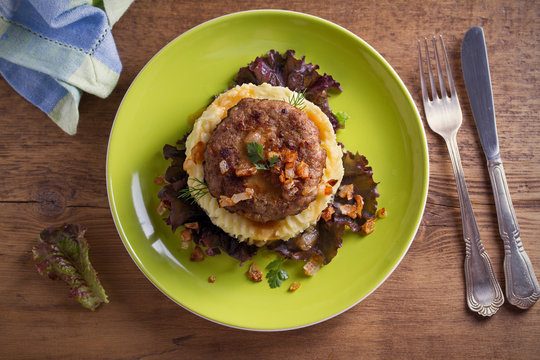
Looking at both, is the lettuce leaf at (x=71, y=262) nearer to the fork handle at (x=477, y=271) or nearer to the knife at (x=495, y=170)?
the fork handle at (x=477, y=271)

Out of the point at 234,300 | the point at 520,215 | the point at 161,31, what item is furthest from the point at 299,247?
the point at 161,31

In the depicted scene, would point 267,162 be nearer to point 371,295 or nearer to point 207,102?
point 207,102

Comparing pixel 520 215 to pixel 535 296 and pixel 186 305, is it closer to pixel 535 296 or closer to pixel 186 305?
pixel 535 296

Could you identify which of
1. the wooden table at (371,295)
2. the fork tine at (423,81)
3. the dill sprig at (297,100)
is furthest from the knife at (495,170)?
the dill sprig at (297,100)

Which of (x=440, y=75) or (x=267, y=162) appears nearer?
(x=267, y=162)

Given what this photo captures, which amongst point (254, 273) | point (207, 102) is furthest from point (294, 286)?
point (207, 102)

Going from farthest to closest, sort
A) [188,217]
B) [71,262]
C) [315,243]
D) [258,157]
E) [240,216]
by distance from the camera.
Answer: [71,262]
[315,243]
[188,217]
[240,216]
[258,157]
